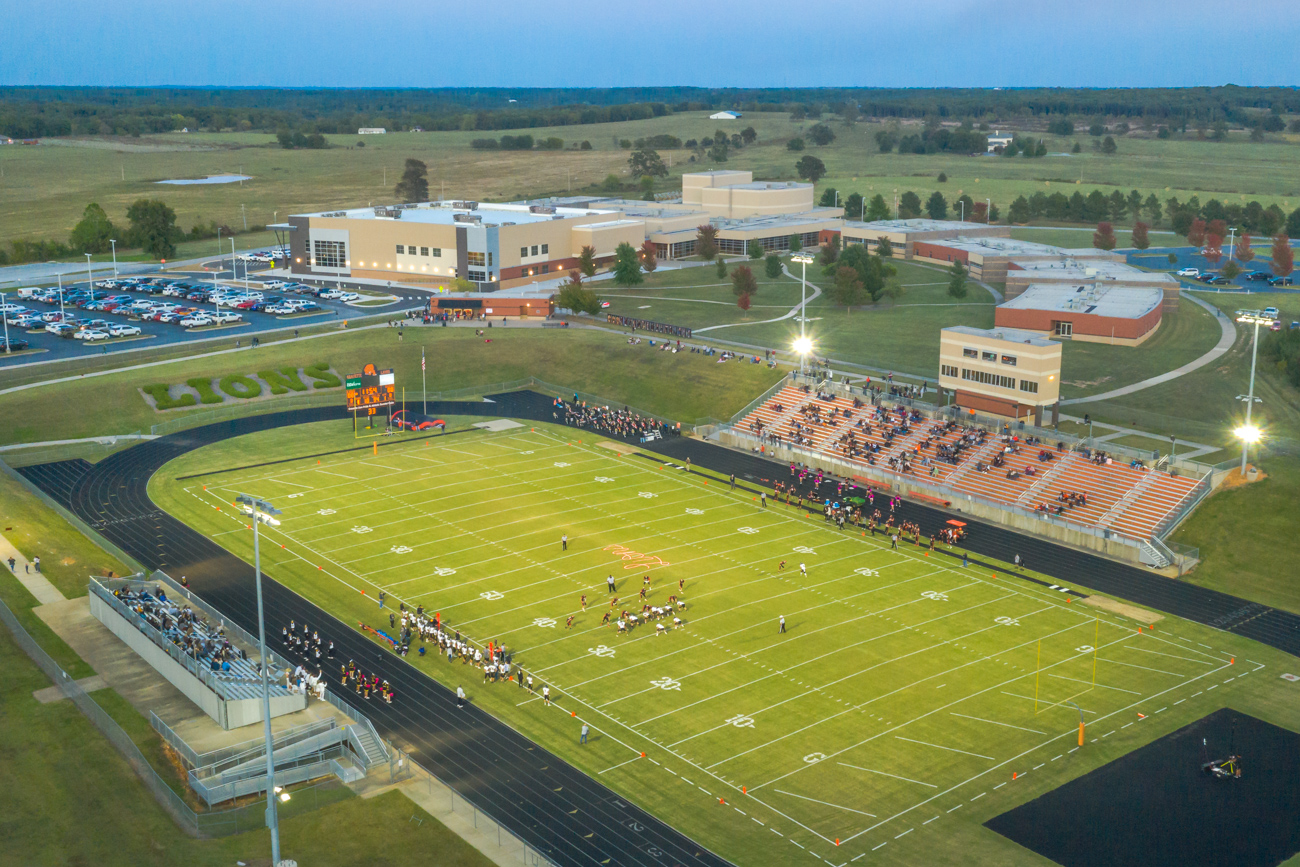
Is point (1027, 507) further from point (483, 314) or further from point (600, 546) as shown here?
point (483, 314)

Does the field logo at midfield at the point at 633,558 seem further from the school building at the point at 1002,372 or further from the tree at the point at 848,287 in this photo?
the tree at the point at 848,287

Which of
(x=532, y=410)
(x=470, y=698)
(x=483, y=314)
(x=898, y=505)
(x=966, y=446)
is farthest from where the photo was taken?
(x=483, y=314)

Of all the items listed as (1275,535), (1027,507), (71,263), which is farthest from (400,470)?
(71,263)

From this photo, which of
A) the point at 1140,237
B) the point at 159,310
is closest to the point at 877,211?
the point at 1140,237

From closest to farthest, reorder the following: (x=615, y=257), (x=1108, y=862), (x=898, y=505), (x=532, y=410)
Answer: (x=1108, y=862) → (x=898, y=505) → (x=532, y=410) → (x=615, y=257)

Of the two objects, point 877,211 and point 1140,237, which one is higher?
point 877,211

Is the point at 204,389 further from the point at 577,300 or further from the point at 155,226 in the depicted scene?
the point at 155,226

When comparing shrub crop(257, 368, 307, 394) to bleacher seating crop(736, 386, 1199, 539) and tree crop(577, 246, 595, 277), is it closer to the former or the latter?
bleacher seating crop(736, 386, 1199, 539)
